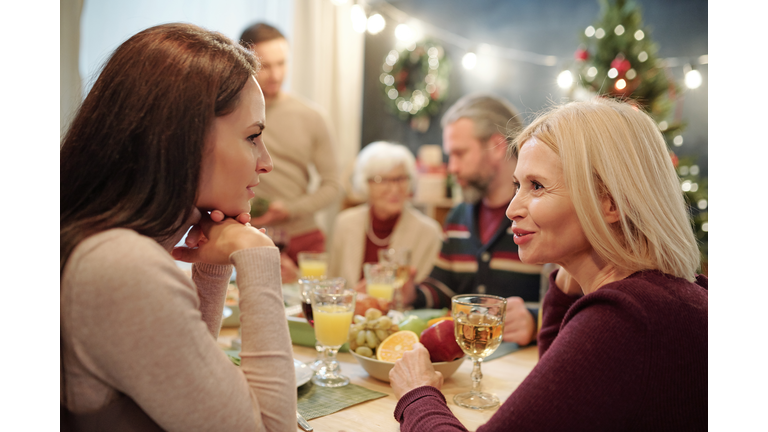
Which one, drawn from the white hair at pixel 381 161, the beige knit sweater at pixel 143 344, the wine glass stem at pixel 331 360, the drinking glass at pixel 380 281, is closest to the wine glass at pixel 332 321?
the wine glass stem at pixel 331 360

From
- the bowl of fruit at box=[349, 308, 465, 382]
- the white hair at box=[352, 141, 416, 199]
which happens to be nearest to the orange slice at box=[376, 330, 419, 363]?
the bowl of fruit at box=[349, 308, 465, 382]

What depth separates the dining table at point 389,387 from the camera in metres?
1.02

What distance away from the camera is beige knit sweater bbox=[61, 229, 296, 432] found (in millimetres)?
709

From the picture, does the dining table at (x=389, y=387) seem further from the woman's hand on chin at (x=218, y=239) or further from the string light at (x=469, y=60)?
the string light at (x=469, y=60)

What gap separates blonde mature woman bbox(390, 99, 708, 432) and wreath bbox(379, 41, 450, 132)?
3666 millimetres

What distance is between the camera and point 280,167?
315 cm

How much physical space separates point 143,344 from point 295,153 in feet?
8.22

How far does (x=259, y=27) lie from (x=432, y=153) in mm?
1977

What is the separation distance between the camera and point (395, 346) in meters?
1.28

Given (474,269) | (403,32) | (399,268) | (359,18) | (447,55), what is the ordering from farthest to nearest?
(447,55), (359,18), (403,32), (474,269), (399,268)

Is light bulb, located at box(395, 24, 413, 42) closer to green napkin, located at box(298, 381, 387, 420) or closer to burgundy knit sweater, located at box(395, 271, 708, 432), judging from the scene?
green napkin, located at box(298, 381, 387, 420)

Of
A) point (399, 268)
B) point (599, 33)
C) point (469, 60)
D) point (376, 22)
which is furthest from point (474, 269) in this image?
point (376, 22)

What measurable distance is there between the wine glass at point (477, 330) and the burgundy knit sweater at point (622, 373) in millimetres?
285

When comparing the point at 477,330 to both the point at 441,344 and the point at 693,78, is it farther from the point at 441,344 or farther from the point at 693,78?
the point at 693,78
